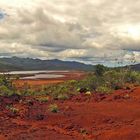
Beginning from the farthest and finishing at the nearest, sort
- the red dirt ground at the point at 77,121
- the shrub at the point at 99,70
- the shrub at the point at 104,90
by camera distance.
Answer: the shrub at the point at 99,70, the shrub at the point at 104,90, the red dirt ground at the point at 77,121

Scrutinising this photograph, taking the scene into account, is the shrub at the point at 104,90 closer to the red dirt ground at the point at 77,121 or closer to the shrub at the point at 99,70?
the red dirt ground at the point at 77,121

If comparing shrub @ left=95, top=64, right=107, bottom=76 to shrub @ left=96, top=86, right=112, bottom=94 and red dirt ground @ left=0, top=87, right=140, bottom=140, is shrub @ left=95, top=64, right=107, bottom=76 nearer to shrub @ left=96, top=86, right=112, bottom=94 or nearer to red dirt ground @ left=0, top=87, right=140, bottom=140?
shrub @ left=96, top=86, right=112, bottom=94

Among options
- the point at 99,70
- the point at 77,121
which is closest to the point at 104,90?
the point at 77,121

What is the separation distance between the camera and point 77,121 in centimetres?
1934

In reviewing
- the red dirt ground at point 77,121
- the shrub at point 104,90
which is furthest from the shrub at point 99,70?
the red dirt ground at point 77,121

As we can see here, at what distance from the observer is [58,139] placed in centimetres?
1560

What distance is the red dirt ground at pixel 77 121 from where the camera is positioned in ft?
52.6

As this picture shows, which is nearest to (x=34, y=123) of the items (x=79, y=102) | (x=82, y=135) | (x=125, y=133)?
(x=82, y=135)

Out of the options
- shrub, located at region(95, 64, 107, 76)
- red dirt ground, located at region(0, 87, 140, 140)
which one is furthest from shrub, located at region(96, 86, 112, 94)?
shrub, located at region(95, 64, 107, 76)

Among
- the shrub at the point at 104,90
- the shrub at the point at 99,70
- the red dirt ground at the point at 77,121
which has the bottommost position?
the red dirt ground at the point at 77,121

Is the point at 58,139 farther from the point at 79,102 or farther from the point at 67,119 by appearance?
the point at 79,102

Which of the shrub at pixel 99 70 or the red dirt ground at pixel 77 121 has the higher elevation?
the shrub at pixel 99 70

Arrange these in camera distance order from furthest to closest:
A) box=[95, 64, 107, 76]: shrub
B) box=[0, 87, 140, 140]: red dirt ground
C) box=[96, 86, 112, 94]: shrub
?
1. box=[95, 64, 107, 76]: shrub
2. box=[96, 86, 112, 94]: shrub
3. box=[0, 87, 140, 140]: red dirt ground

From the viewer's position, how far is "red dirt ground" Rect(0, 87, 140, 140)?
16047mm
